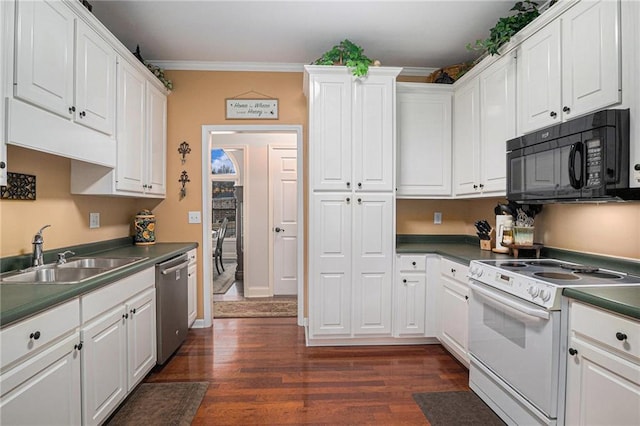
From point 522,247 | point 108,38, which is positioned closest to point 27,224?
point 108,38

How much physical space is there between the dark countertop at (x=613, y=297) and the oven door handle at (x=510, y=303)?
15cm

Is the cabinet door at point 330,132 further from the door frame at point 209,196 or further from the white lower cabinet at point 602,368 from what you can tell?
the white lower cabinet at point 602,368

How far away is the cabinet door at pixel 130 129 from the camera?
2469mm

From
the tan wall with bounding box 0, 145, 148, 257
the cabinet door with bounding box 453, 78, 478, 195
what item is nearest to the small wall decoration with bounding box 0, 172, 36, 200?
the tan wall with bounding box 0, 145, 148, 257

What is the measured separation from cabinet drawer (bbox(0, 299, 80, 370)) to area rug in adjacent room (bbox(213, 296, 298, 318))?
247 cm

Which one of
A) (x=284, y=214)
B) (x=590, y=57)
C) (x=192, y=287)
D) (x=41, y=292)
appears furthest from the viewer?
(x=284, y=214)

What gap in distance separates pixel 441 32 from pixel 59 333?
10.9ft

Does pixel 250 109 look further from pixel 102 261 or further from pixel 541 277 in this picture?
pixel 541 277

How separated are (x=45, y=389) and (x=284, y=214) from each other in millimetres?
3573

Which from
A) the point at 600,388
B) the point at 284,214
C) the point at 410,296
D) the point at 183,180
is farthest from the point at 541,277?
the point at 284,214

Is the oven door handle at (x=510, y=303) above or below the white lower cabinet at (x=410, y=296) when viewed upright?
above

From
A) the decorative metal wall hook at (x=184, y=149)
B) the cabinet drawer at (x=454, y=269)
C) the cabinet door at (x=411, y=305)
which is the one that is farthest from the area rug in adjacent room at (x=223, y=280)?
the cabinet drawer at (x=454, y=269)

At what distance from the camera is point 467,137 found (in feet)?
9.67

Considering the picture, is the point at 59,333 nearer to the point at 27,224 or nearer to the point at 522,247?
the point at 27,224
